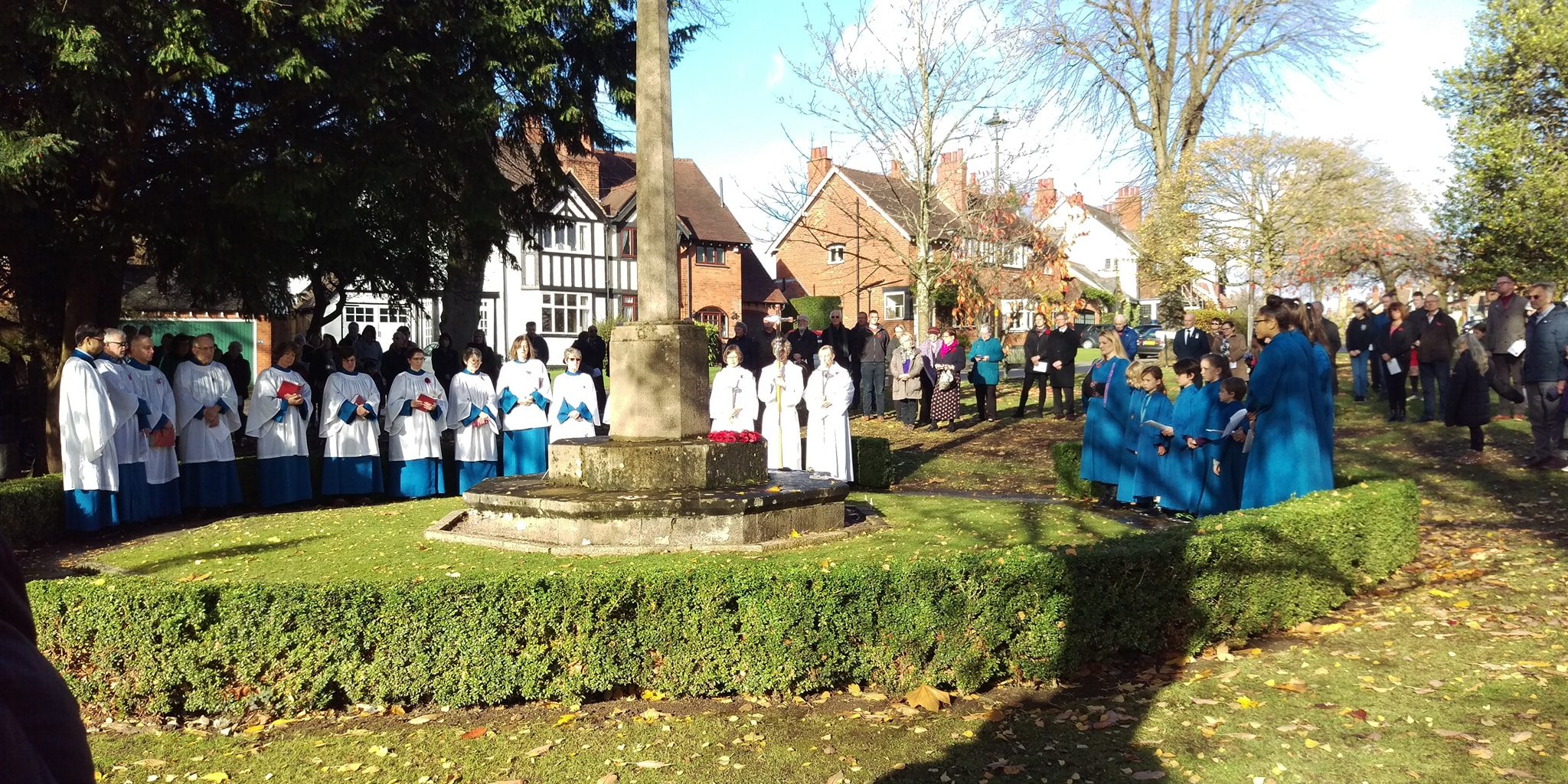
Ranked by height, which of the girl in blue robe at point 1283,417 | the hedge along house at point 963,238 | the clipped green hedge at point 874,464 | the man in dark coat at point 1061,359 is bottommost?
the clipped green hedge at point 874,464

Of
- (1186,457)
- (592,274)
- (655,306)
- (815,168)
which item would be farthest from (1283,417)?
(592,274)

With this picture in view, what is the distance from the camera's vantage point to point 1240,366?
16297 mm

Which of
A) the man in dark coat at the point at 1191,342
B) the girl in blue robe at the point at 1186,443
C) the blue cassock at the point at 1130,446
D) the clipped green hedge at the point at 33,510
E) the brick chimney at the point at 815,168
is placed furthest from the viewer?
the brick chimney at the point at 815,168

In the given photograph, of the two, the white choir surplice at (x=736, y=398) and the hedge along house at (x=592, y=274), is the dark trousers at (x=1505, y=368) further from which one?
the hedge along house at (x=592, y=274)

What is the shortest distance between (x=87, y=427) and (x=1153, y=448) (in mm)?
11162

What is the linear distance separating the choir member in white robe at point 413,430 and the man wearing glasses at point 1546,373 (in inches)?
542

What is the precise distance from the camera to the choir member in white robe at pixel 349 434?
13719 millimetres

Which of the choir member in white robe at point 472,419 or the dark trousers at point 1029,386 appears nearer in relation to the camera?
the choir member in white robe at point 472,419

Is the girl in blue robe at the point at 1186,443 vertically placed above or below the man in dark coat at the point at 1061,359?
below

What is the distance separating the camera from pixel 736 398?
1538cm

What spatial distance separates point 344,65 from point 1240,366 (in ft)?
42.8

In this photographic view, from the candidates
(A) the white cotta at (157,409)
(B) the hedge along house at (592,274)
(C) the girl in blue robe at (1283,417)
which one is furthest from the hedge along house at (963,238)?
(C) the girl in blue robe at (1283,417)

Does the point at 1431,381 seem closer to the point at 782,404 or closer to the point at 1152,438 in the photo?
the point at 1152,438

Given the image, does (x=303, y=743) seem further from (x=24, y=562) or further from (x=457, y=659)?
(x=24, y=562)
